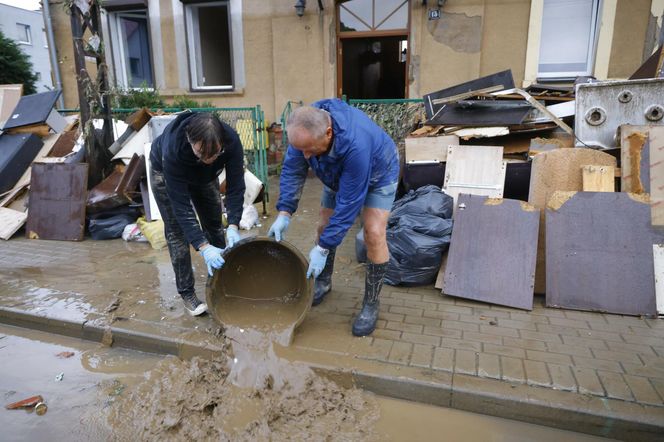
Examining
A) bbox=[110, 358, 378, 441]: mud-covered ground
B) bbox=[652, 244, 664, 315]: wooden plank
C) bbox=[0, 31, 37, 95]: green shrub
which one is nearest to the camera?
bbox=[110, 358, 378, 441]: mud-covered ground

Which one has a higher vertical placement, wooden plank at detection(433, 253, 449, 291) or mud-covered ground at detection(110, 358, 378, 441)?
wooden plank at detection(433, 253, 449, 291)

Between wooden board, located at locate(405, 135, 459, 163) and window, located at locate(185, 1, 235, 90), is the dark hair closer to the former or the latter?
wooden board, located at locate(405, 135, 459, 163)

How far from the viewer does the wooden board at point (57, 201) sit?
5473mm

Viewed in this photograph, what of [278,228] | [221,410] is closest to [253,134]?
Answer: [278,228]

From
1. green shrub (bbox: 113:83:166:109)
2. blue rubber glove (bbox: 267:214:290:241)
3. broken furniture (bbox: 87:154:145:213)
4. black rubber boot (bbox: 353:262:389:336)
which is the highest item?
green shrub (bbox: 113:83:166:109)

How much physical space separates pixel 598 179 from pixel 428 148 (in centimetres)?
163

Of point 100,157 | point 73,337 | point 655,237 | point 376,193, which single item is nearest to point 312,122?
point 376,193

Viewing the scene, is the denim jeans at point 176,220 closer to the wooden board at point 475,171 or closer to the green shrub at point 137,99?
the wooden board at point 475,171

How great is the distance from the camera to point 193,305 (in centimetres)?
335

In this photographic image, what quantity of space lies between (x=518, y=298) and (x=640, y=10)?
661 centimetres

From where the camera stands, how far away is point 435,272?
377 centimetres

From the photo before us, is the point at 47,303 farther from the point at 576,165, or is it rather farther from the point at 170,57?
the point at 170,57

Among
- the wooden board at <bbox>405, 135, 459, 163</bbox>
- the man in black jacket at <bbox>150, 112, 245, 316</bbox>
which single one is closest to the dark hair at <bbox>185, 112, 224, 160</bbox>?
the man in black jacket at <bbox>150, 112, 245, 316</bbox>

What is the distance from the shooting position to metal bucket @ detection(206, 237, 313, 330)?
2977 mm
